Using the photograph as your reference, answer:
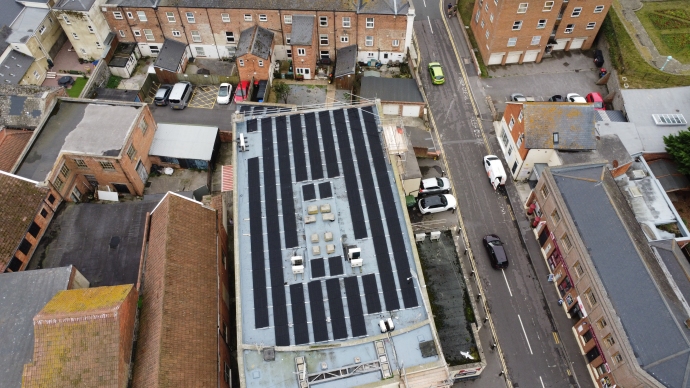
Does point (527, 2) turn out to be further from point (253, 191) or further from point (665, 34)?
point (253, 191)

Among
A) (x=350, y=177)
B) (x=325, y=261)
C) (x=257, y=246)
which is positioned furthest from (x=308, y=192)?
(x=325, y=261)

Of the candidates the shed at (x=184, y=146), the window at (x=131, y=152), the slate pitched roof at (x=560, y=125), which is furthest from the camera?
the shed at (x=184, y=146)

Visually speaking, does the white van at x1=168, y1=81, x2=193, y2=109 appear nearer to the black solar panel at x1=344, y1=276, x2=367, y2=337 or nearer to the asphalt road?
the asphalt road

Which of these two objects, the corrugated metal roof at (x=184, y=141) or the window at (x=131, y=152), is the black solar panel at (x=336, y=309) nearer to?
the corrugated metal roof at (x=184, y=141)

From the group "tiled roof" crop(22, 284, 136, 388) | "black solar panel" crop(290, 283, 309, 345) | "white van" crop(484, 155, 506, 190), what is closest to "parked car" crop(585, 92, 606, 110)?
"white van" crop(484, 155, 506, 190)

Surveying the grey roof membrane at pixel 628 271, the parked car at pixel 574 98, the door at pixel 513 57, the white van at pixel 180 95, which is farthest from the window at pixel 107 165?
the parked car at pixel 574 98

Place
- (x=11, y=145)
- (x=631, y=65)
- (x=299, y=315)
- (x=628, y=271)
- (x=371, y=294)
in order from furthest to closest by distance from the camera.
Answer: (x=631, y=65) < (x=11, y=145) < (x=628, y=271) < (x=371, y=294) < (x=299, y=315)

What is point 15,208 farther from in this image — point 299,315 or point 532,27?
point 532,27
